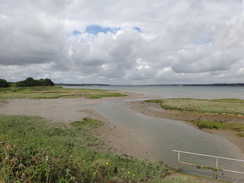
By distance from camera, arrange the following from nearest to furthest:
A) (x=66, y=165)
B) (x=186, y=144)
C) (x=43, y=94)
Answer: (x=66, y=165)
(x=186, y=144)
(x=43, y=94)

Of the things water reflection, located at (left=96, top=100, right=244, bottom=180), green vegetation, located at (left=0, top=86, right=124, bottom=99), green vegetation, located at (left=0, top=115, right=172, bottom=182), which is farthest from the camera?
green vegetation, located at (left=0, top=86, right=124, bottom=99)

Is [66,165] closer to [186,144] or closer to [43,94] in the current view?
→ [186,144]

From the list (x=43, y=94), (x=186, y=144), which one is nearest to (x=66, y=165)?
(x=186, y=144)

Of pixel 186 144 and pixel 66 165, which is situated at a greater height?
pixel 66 165

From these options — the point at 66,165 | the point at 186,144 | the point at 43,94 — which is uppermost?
the point at 66,165

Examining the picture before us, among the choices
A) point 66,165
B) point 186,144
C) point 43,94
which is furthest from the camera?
point 43,94

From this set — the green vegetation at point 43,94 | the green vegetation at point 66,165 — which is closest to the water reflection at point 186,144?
the green vegetation at point 66,165

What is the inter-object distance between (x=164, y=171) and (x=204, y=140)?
11.1m

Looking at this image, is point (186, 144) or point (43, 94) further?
point (43, 94)

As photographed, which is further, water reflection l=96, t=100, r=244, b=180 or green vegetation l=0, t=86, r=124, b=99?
green vegetation l=0, t=86, r=124, b=99

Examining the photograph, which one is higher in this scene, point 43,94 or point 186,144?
point 43,94

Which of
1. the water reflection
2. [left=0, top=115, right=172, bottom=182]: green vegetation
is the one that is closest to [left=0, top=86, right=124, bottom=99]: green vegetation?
the water reflection

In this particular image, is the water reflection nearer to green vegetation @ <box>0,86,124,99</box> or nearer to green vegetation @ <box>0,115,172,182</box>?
green vegetation @ <box>0,115,172,182</box>

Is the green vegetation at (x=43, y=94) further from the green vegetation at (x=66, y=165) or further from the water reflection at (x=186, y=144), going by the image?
the green vegetation at (x=66, y=165)
